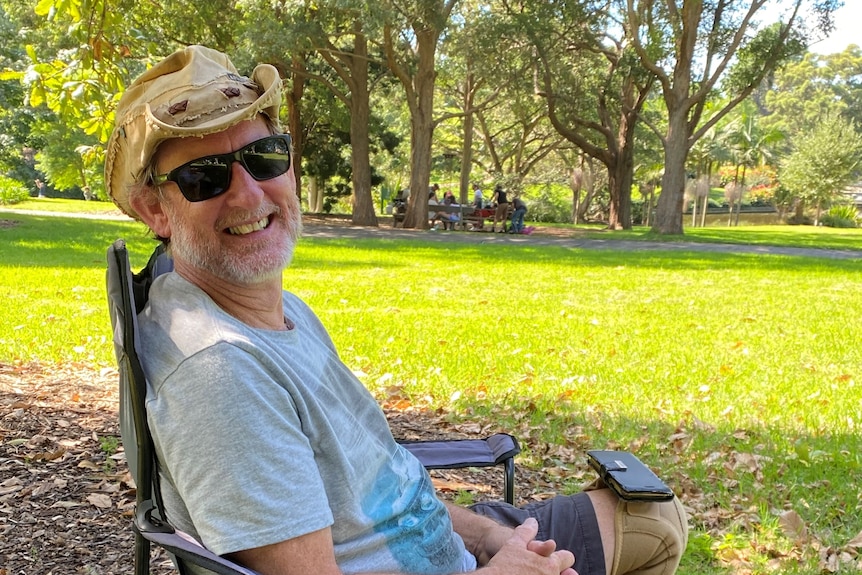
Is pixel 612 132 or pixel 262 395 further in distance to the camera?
pixel 612 132

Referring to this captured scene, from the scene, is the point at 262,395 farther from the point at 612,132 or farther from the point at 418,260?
the point at 612,132

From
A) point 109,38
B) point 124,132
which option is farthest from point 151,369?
point 109,38

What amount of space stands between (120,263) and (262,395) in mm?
470

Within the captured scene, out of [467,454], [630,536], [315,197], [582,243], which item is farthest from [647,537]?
[315,197]

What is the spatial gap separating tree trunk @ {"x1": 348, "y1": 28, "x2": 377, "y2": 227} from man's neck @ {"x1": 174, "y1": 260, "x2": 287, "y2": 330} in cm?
2156

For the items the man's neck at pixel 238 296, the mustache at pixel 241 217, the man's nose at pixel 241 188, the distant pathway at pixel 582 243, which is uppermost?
the man's nose at pixel 241 188

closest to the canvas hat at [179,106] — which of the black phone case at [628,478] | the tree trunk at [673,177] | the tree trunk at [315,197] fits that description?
the black phone case at [628,478]

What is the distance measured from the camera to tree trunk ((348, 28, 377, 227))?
76.8 feet

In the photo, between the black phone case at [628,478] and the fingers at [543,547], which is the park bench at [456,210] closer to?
the black phone case at [628,478]

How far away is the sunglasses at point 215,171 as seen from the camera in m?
1.78

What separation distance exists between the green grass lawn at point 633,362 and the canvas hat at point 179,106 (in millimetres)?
2603

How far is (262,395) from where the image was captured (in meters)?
1.50

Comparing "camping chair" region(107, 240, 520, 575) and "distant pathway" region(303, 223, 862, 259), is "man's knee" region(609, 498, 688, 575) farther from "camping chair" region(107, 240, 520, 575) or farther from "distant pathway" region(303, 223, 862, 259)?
"distant pathway" region(303, 223, 862, 259)

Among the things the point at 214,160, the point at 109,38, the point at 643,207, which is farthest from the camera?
the point at 643,207
